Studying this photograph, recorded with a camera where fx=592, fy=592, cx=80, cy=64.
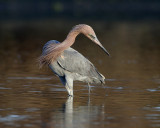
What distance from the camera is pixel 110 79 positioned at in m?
13.9

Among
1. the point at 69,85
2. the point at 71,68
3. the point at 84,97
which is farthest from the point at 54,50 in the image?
the point at 84,97

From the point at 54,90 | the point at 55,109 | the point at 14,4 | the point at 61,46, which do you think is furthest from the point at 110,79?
the point at 14,4

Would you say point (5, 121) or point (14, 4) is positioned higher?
point (14, 4)

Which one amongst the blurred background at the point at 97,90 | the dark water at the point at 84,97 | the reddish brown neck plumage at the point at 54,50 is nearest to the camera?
the dark water at the point at 84,97

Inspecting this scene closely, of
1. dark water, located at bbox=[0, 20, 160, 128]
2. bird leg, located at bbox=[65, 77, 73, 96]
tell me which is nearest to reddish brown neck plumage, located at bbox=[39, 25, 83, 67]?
bird leg, located at bbox=[65, 77, 73, 96]

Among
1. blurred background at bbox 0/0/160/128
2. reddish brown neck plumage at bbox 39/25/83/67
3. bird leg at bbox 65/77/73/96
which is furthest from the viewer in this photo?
bird leg at bbox 65/77/73/96

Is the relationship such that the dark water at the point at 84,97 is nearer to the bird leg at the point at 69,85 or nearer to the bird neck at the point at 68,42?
the bird leg at the point at 69,85

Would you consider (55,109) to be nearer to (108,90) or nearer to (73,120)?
(73,120)

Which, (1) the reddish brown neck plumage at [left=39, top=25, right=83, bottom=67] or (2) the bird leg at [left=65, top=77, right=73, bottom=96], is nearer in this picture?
(1) the reddish brown neck plumage at [left=39, top=25, right=83, bottom=67]

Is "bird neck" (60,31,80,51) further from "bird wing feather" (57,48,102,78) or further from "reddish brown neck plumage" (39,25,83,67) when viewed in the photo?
"bird wing feather" (57,48,102,78)

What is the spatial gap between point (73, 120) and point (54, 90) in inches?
128

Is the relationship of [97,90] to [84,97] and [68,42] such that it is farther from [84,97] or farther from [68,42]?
[68,42]

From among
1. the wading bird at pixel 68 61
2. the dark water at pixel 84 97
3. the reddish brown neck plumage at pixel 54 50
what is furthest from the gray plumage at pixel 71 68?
the dark water at pixel 84 97

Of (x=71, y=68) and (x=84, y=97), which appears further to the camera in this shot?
(x=84, y=97)
